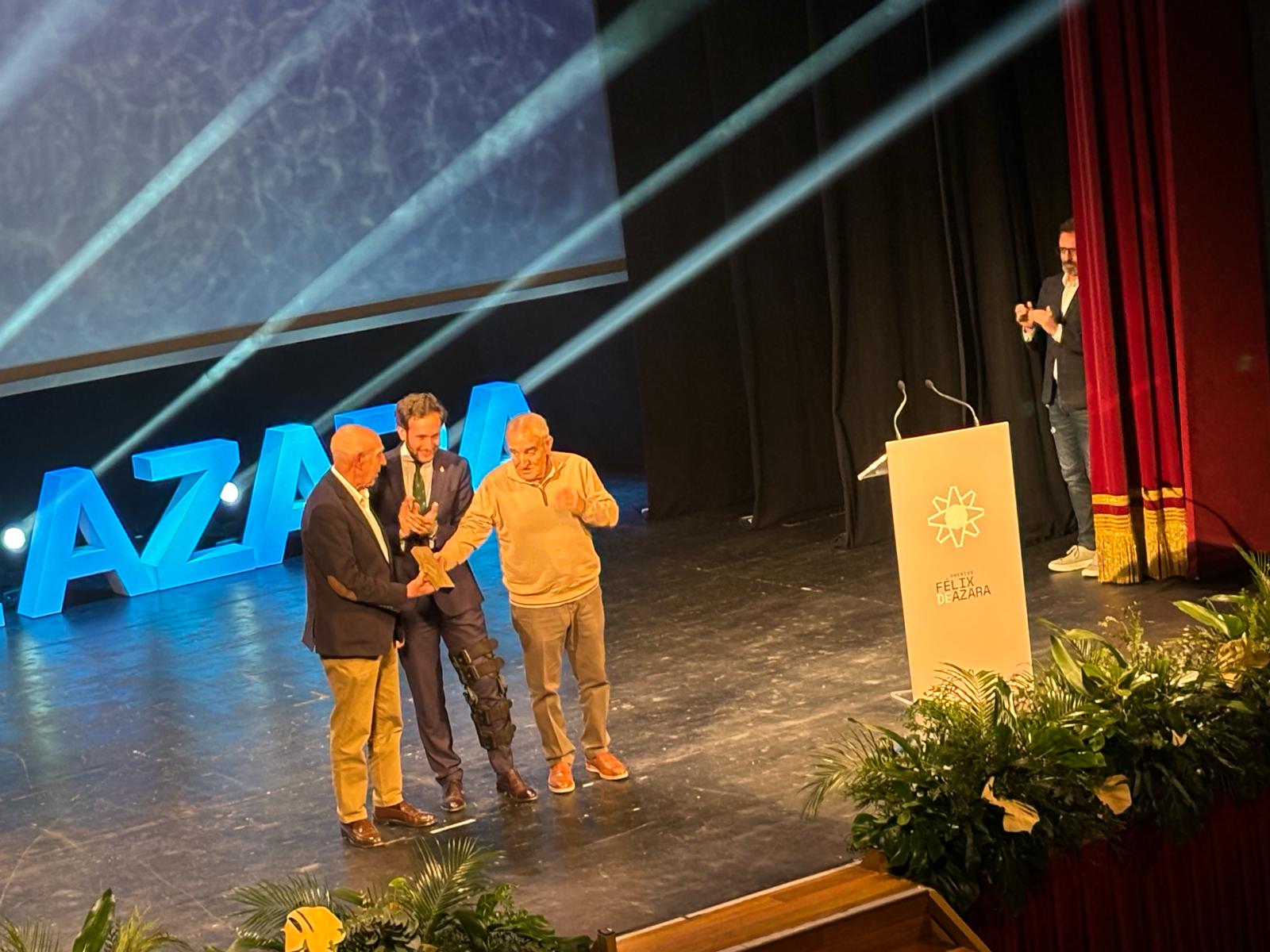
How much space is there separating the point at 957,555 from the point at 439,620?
163cm

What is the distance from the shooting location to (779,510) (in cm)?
948

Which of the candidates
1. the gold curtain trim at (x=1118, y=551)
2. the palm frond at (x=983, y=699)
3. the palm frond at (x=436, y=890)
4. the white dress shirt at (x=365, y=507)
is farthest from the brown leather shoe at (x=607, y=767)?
the gold curtain trim at (x=1118, y=551)

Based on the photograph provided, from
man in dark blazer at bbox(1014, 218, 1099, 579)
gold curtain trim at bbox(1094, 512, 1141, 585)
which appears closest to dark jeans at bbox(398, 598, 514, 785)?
gold curtain trim at bbox(1094, 512, 1141, 585)

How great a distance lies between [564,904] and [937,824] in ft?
3.44

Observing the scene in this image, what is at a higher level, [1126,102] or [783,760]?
[1126,102]

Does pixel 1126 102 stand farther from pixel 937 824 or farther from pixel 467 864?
pixel 467 864

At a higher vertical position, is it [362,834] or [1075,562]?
[1075,562]

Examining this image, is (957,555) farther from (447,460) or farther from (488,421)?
(488,421)

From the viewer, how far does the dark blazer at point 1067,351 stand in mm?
7695

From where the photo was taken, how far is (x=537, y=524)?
548 cm

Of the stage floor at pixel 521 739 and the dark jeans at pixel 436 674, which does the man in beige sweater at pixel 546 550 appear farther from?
the stage floor at pixel 521 739

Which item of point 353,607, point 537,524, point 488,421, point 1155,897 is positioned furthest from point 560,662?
point 488,421

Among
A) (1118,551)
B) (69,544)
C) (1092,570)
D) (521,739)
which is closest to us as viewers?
(521,739)

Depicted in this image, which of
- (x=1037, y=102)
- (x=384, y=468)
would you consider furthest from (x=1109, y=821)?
(x=1037, y=102)
